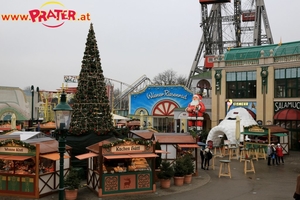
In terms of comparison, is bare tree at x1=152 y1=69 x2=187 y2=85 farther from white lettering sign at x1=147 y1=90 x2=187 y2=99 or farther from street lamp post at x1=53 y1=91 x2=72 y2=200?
street lamp post at x1=53 y1=91 x2=72 y2=200

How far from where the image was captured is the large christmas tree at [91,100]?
18.6 meters

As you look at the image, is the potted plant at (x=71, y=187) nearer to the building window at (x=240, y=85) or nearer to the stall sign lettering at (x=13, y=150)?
the stall sign lettering at (x=13, y=150)

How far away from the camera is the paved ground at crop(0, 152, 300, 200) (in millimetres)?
13820

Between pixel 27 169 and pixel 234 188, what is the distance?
30.1 feet

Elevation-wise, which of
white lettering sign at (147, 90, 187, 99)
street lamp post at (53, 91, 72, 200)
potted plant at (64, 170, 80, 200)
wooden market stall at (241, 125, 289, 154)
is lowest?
potted plant at (64, 170, 80, 200)

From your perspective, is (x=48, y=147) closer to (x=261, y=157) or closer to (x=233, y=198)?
(x=233, y=198)

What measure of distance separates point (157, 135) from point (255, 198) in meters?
6.85

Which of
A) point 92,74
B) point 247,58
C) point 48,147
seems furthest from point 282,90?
point 48,147

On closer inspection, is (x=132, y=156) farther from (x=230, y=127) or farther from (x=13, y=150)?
(x=230, y=127)

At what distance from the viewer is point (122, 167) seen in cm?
1423

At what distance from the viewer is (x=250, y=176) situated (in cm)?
1828

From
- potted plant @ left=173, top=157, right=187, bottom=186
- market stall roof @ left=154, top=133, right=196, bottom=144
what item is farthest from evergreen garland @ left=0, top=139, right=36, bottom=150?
market stall roof @ left=154, top=133, right=196, bottom=144

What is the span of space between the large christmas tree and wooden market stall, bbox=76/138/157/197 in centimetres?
380

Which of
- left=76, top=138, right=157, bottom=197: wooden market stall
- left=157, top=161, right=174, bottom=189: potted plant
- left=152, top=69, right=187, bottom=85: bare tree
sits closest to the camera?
left=76, top=138, right=157, bottom=197: wooden market stall
